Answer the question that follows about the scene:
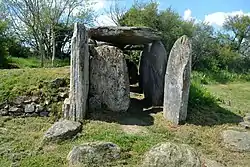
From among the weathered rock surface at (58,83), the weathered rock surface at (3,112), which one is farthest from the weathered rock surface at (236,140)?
the weathered rock surface at (3,112)

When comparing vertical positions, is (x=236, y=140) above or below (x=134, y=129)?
below

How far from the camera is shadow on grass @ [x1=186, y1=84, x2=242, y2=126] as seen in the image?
988 centimetres

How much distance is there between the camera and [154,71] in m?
11.2

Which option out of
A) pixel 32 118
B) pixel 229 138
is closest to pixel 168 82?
pixel 229 138

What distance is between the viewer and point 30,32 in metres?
26.9

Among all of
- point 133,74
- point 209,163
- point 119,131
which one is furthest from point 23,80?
point 209,163

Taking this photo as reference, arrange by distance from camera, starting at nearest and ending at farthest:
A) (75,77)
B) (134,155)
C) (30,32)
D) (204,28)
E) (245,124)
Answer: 1. (134,155)
2. (75,77)
3. (245,124)
4. (30,32)
5. (204,28)

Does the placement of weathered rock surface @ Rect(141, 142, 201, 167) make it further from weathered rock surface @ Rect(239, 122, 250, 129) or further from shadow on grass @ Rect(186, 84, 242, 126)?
weathered rock surface @ Rect(239, 122, 250, 129)

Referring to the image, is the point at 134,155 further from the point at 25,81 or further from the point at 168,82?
the point at 25,81

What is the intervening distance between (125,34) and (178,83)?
2227 mm

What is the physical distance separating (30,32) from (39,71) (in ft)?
53.9

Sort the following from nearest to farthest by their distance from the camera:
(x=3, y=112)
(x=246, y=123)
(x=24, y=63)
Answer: (x=3, y=112) < (x=246, y=123) < (x=24, y=63)

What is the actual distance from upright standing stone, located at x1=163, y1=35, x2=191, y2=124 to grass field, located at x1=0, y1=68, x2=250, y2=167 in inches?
12.3

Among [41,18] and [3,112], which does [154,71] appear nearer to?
[3,112]
